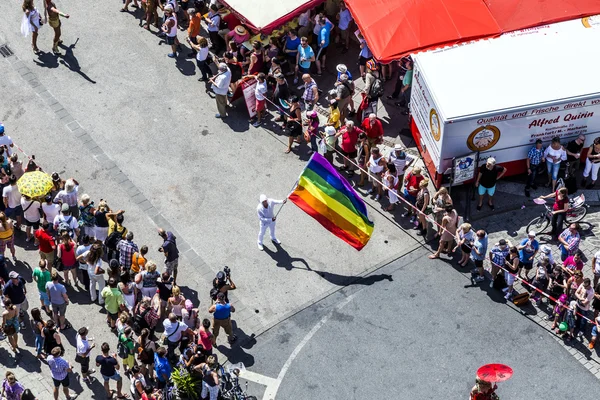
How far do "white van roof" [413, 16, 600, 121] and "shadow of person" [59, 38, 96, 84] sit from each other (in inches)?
369

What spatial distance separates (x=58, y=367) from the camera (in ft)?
66.4

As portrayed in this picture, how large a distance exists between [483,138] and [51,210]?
9977 mm

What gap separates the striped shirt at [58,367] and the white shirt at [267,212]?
5.57m

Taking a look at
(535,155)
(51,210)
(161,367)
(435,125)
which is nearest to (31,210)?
(51,210)

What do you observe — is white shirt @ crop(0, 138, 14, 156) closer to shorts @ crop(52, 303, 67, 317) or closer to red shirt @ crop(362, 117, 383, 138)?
shorts @ crop(52, 303, 67, 317)

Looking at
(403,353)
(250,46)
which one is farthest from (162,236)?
(250,46)

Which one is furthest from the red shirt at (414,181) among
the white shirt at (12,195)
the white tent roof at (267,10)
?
the white shirt at (12,195)

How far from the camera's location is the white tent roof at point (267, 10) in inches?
1074

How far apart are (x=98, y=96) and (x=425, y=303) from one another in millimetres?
10857

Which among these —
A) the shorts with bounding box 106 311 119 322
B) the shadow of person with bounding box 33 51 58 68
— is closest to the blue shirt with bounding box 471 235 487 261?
the shorts with bounding box 106 311 119 322

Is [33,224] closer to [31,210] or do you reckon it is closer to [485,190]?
[31,210]

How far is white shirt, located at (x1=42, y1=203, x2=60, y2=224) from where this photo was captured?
77.5ft

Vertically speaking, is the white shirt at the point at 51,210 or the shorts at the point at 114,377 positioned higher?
the white shirt at the point at 51,210

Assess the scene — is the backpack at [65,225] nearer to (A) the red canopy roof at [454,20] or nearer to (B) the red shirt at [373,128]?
(B) the red shirt at [373,128]
